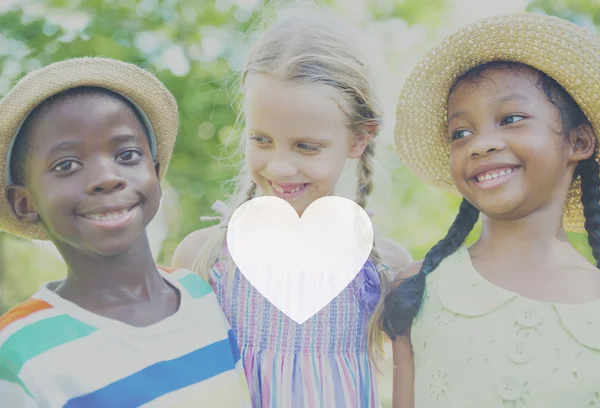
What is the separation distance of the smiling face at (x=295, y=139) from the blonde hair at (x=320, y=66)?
0.02 meters

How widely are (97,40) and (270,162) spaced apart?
60 cm

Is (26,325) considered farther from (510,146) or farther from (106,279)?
(510,146)

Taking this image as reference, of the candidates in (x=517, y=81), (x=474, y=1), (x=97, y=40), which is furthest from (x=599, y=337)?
A: (x=97, y=40)

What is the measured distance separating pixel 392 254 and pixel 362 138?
271mm

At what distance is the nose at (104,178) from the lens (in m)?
1.15

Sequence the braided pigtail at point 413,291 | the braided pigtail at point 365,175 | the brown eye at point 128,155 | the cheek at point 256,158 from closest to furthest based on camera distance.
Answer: the brown eye at point 128,155
the braided pigtail at point 413,291
the cheek at point 256,158
the braided pigtail at point 365,175

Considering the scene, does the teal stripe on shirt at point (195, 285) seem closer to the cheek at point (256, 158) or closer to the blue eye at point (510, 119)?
the cheek at point (256, 158)

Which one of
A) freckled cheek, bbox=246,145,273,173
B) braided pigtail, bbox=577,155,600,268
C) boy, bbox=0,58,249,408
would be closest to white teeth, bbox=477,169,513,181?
braided pigtail, bbox=577,155,600,268

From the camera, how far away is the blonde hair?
138 centimetres

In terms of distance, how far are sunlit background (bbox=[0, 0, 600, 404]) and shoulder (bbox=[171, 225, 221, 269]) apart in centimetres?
5

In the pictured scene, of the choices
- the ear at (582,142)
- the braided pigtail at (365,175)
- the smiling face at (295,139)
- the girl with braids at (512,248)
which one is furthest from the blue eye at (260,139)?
the ear at (582,142)

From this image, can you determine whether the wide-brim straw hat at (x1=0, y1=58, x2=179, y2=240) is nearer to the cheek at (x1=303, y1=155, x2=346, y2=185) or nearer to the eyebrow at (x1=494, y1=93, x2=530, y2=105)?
the cheek at (x1=303, y1=155, x2=346, y2=185)

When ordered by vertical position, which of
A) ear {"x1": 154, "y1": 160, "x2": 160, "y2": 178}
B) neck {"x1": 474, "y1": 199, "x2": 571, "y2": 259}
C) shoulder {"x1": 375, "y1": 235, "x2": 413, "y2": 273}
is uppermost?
ear {"x1": 154, "y1": 160, "x2": 160, "y2": 178}

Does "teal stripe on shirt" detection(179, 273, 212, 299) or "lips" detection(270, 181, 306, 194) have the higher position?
"lips" detection(270, 181, 306, 194)
